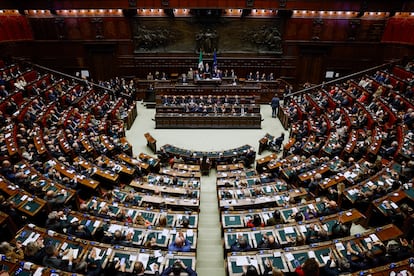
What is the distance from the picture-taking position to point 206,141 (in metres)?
14.6

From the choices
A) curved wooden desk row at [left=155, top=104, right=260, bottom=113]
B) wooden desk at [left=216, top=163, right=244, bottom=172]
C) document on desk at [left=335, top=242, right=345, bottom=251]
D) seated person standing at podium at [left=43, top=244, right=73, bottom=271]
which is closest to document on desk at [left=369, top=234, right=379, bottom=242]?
document on desk at [left=335, top=242, right=345, bottom=251]

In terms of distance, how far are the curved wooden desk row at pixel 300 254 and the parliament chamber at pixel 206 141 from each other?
1.2 inches

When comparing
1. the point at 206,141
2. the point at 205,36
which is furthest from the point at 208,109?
the point at 205,36

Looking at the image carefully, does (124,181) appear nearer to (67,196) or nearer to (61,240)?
(67,196)

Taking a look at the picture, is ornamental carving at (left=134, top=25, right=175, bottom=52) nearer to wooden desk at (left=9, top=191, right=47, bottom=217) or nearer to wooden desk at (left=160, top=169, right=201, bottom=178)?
wooden desk at (left=160, top=169, right=201, bottom=178)

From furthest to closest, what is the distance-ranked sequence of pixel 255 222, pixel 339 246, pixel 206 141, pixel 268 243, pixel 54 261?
pixel 206 141 < pixel 255 222 < pixel 268 243 < pixel 339 246 < pixel 54 261

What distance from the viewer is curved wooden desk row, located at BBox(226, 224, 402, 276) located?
580 centimetres

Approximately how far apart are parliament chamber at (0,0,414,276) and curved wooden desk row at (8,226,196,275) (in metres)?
0.04

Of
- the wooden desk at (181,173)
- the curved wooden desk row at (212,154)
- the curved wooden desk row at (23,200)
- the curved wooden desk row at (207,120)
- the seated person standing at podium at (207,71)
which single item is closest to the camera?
the curved wooden desk row at (23,200)

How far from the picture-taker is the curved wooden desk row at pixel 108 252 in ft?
19.3

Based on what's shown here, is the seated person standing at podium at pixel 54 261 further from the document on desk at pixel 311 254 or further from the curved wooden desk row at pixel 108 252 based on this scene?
the document on desk at pixel 311 254

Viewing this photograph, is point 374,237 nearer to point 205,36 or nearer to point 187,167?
point 187,167

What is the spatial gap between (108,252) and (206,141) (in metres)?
9.08

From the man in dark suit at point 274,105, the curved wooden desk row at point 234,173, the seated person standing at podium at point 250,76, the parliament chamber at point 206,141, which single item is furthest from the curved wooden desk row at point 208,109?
the curved wooden desk row at point 234,173
